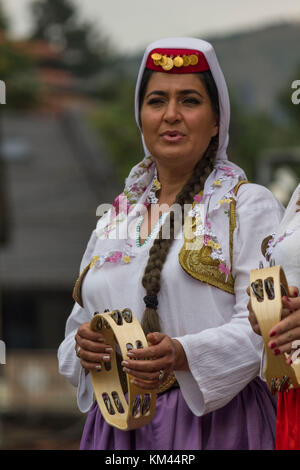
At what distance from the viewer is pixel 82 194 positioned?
25172 mm

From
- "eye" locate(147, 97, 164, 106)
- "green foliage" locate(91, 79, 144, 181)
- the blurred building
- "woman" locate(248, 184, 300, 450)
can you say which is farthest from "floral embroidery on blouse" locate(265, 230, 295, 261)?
"green foliage" locate(91, 79, 144, 181)

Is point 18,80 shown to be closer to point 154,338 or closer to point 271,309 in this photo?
point 154,338

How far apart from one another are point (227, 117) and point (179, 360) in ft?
2.75

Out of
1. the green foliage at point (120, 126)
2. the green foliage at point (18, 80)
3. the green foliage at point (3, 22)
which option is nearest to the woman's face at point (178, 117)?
the green foliage at point (120, 126)

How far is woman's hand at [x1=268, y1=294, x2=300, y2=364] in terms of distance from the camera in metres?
2.58

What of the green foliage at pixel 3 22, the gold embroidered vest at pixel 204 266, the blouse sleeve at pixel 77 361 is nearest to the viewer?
the gold embroidered vest at pixel 204 266

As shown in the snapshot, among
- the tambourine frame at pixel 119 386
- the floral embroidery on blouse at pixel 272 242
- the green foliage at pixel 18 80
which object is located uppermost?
the green foliage at pixel 18 80

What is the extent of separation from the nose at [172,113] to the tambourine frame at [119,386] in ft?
2.14

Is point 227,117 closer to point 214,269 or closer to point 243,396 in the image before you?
point 214,269

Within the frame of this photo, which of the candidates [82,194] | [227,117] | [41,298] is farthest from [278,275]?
[82,194]

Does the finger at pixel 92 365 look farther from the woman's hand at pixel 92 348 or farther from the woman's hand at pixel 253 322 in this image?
the woman's hand at pixel 253 322

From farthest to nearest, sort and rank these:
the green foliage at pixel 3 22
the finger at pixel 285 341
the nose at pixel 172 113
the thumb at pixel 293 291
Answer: the green foliage at pixel 3 22 < the nose at pixel 172 113 < the thumb at pixel 293 291 < the finger at pixel 285 341

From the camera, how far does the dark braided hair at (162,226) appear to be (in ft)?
10.0

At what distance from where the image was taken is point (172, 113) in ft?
10.3
